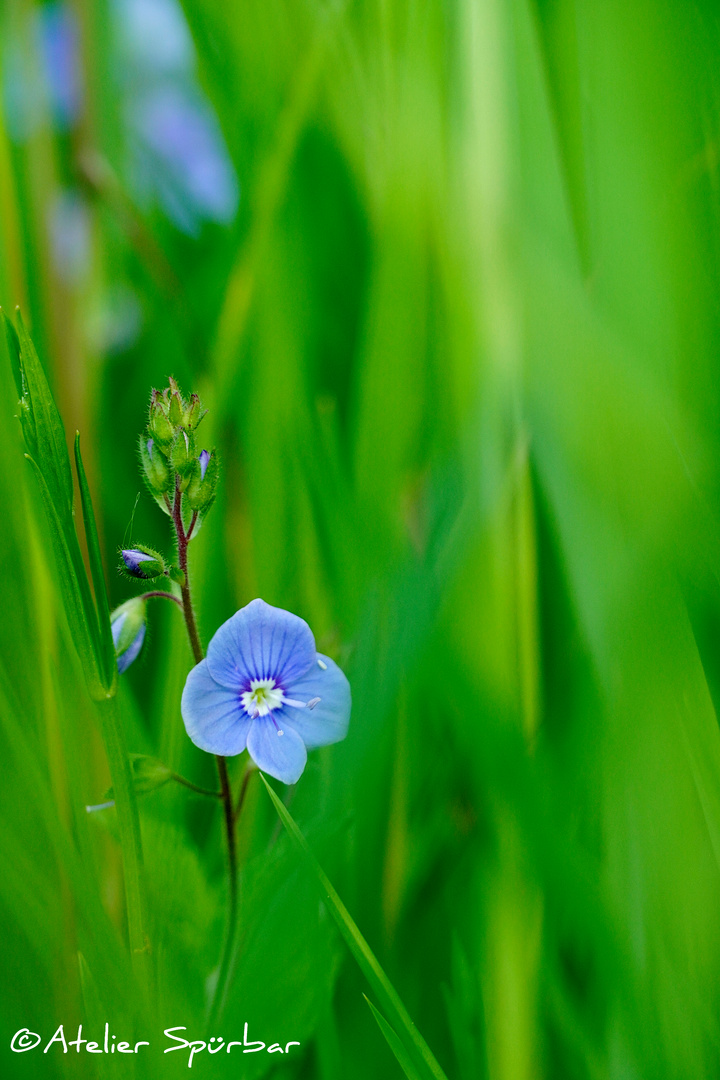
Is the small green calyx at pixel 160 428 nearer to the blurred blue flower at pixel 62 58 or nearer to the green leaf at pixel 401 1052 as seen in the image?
the green leaf at pixel 401 1052

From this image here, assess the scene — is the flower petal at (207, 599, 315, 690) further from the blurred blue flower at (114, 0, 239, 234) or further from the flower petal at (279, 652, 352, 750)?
the blurred blue flower at (114, 0, 239, 234)

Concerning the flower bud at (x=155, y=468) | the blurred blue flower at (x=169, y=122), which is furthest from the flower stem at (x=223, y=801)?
the blurred blue flower at (x=169, y=122)

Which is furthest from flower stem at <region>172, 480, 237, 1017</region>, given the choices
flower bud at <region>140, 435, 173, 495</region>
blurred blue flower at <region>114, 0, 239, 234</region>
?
blurred blue flower at <region>114, 0, 239, 234</region>

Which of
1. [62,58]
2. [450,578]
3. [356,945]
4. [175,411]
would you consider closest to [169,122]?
[62,58]

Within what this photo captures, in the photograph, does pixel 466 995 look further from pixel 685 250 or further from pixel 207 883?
pixel 685 250

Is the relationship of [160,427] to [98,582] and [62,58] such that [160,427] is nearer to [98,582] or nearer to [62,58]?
[98,582]
